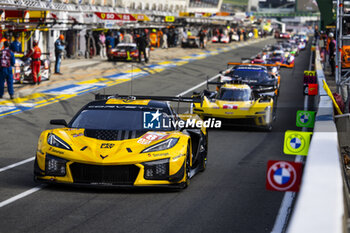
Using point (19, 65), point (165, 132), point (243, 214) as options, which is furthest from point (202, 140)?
point (19, 65)

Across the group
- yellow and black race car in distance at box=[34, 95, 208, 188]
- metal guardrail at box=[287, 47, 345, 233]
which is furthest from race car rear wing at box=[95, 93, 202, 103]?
metal guardrail at box=[287, 47, 345, 233]

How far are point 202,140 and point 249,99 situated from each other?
6702mm

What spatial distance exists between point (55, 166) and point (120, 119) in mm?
1414

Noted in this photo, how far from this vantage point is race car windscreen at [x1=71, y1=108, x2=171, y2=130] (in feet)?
31.7

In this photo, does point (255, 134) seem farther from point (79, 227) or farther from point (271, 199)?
point (79, 227)

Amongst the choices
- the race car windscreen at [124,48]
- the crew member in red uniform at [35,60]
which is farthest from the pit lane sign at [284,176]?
the race car windscreen at [124,48]

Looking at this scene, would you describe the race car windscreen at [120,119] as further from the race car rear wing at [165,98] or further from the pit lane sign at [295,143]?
the pit lane sign at [295,143]

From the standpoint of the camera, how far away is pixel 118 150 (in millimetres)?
8844

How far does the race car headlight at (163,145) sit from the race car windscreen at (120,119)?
Result: 0.53 m

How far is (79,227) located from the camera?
705 cm

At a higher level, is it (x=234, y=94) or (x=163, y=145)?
(x=163, y=145)

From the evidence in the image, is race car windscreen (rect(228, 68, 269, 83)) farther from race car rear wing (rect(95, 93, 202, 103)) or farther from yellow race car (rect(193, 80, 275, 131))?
race car rear wing (rect(95, 93, 202, 103))

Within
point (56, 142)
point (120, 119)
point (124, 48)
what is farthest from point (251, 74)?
point (124, 48)

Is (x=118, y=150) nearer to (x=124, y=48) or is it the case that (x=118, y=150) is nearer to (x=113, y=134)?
(x=113, y=134)
